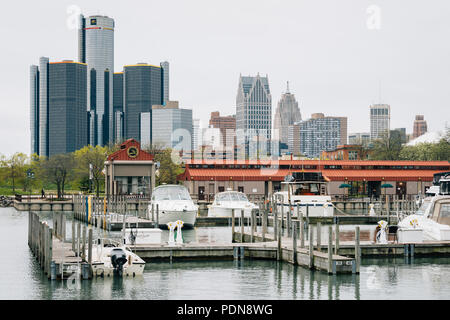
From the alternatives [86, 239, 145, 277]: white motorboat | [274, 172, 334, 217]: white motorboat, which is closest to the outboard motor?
[86, 239, 145, 277]: white motorboat

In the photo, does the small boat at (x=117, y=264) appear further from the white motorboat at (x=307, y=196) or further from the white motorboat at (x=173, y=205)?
the white motorboat at (x=307, y=196)

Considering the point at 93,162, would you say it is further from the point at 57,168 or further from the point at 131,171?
the point at 131,171

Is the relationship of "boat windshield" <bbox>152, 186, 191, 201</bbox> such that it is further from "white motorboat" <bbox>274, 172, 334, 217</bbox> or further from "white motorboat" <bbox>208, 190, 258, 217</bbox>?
"white motorboat" <bbox>274, 172, 334, 217</bbox>

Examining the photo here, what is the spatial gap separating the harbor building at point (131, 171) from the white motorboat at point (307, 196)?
25.0 meters

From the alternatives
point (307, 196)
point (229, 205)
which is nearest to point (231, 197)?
point (229, 205)

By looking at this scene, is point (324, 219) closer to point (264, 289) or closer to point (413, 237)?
point (413, 237)

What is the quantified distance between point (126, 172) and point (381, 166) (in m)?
38.4

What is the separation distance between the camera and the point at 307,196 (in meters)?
59.5

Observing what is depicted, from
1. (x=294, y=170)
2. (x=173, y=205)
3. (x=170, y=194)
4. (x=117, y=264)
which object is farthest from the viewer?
(x=294, y=170)

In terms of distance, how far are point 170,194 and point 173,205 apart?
178cm

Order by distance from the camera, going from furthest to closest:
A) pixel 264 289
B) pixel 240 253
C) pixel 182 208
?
pixel 182 208 < pixel 240 253 < pixel 264 289

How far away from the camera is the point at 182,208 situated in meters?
51.4

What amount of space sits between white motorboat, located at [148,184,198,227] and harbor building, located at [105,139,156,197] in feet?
99.3
